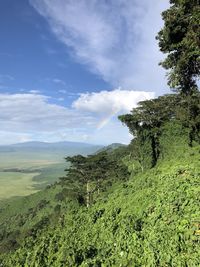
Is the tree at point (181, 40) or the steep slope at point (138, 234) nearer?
→ the steep slope at point (138, 234)

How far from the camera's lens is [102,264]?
1134 centimetres

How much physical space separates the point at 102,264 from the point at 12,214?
130 meters

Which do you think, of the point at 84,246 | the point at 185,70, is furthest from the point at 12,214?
the point at 84,246

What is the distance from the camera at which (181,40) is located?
1097 inches

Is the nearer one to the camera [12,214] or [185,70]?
[185,70]

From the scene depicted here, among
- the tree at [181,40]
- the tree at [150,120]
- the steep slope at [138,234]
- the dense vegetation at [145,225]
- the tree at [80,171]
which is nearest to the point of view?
the steep slope at [138,234]

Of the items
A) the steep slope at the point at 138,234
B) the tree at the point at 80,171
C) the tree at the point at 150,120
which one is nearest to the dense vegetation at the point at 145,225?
the steep slope at the point at 138,234

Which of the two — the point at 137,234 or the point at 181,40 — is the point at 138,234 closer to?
the point at 137,234

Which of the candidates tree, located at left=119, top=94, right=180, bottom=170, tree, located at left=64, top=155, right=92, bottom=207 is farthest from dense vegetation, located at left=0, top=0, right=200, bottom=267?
tree, located at left=64, top=155, right=92, bottom=207

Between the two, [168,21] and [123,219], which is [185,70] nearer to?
[168,21]

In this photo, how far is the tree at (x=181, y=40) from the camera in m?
24.7

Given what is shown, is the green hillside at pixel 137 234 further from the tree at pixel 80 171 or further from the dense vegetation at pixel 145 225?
the tree at pixel 80 171

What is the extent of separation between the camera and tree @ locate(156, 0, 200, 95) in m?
24.7

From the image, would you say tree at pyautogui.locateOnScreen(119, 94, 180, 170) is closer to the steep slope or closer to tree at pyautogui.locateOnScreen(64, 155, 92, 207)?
tree at pyautogui.locateOnScreen(64, 155, 92, 207)
